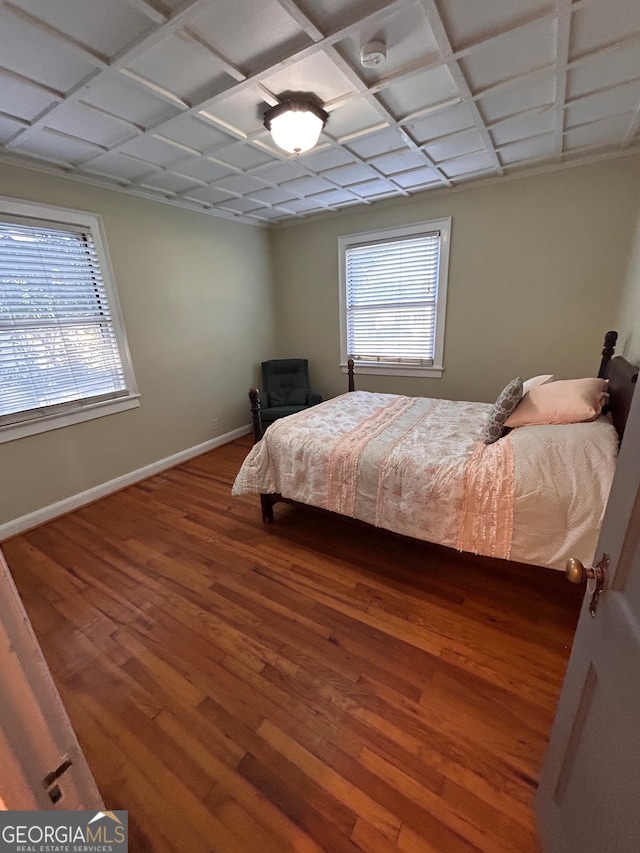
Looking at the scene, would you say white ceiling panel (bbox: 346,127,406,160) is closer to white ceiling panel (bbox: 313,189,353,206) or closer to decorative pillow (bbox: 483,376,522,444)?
white ceiling panel (bbox: 313,189,353,206)

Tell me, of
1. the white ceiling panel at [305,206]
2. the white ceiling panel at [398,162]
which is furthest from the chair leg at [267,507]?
the white ceiling panel at [305,206]

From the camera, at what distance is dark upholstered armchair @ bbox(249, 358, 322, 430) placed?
4.18 meters

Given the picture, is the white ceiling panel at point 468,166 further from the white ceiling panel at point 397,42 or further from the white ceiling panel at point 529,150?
the white ceiling panel at point 397,42

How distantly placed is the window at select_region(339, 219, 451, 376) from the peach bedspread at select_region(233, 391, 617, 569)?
1531 mm

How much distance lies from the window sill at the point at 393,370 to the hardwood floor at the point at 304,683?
2.22 meters

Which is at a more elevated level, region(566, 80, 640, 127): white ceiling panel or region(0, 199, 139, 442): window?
region(566, 80, 640, 127): white ceiling panel

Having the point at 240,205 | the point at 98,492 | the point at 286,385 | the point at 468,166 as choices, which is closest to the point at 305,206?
the point at 240,205

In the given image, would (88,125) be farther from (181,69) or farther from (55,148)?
(181,69)

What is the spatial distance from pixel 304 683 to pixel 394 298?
3.64 metres

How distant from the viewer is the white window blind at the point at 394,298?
3627mm

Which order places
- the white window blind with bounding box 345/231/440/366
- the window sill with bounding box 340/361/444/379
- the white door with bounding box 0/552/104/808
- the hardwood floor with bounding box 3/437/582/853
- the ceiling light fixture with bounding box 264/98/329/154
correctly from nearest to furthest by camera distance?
the white door with bounding box 0/552/104/808 < the hardwood floor with bounding box 3/437/582/853 < the ceiling light fixture with bounding box 264/98/329/154 < the white window blind with bounding box 345/231/440/366 < the window sill with bounding box 340/361/444/379

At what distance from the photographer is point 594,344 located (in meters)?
3.04

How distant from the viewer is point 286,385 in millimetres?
4445

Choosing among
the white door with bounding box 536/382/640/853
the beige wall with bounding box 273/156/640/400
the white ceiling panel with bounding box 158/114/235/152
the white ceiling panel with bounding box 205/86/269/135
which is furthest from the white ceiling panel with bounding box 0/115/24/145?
the white door with bounding box 536/382/640/853
